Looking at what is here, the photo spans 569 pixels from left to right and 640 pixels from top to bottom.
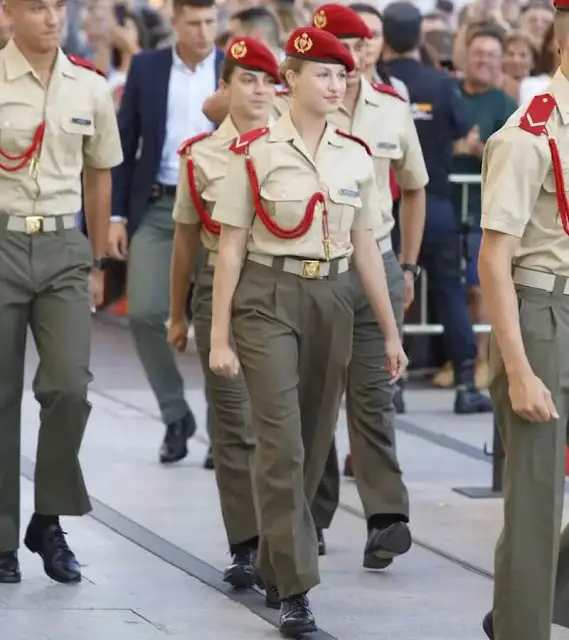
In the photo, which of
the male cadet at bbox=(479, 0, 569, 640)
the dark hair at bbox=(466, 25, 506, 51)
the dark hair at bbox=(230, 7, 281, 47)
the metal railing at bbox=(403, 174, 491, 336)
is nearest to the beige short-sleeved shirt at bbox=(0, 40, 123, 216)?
the male cadet at bbox=(479, 0, 569, 640)

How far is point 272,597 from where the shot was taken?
6.84m

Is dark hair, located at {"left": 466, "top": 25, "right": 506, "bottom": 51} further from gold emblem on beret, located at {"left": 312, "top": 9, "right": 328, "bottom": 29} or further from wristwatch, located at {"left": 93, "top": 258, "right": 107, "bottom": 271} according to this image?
wristwatch, located at {"left": 93, "top": 258, "right": 107, "bottom": 271}

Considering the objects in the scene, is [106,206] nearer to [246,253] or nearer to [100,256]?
[100,256]

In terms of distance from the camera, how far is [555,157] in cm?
539

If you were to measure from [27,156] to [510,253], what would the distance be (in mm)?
2259

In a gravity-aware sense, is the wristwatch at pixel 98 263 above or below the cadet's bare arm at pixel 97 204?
below

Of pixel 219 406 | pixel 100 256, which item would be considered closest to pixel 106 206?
pixel 100 256

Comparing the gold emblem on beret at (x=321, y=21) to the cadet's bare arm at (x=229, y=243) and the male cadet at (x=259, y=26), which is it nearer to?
the cadet's bare arm at (x=229, y=243)

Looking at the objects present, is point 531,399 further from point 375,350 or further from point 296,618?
point 375,350

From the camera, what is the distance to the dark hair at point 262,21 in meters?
10.6

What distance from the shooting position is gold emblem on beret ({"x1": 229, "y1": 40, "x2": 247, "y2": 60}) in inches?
283

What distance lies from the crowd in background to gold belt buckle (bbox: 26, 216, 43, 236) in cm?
185

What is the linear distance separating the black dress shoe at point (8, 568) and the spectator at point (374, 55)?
2.47m

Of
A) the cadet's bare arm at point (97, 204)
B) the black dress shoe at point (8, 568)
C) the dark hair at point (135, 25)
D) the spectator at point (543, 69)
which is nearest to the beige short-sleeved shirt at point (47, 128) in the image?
the cadet's bare arm at point (97, 204)
